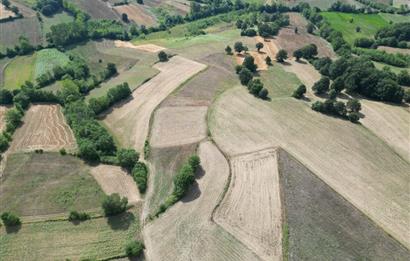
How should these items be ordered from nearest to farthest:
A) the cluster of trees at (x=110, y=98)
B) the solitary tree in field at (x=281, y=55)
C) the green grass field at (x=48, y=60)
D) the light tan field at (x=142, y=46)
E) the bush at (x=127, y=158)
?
the bush at (x=127, y=158) → the cluster of trees at (x=110, y=98) → the solitary tree in field at (x=281, y=55) → the green grass field at (x=48, y=60) → the light tan field at (x=142, y=46)

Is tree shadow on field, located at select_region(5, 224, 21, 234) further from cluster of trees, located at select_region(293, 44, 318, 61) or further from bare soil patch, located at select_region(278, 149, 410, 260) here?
cluster of trees, located at select_region(293, 44, 318, 61)

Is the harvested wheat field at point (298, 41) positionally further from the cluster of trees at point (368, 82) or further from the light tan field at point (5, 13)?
the light tan field at point (5, 13)

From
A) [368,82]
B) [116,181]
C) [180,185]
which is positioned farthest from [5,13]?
[368,82]

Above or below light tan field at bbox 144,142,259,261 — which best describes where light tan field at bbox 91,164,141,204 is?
below

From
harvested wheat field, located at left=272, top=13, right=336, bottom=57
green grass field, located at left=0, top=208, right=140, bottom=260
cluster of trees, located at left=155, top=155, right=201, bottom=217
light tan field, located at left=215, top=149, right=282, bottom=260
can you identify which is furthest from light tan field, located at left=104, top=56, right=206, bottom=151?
harvested wheat field, located at left=272, top=13, right=336, bottom=57

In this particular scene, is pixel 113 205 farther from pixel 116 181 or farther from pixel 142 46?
pixel 142 46

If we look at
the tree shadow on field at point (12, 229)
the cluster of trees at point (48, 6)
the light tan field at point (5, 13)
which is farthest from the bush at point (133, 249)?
the cluster of trees at point (48, 6)

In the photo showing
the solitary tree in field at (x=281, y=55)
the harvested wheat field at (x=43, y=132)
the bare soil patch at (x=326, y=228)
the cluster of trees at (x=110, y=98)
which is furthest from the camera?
the solitary tree in field at (x=281, y=55)

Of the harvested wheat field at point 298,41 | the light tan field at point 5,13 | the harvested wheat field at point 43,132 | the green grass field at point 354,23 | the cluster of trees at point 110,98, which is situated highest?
the green grass field at point 354,23
